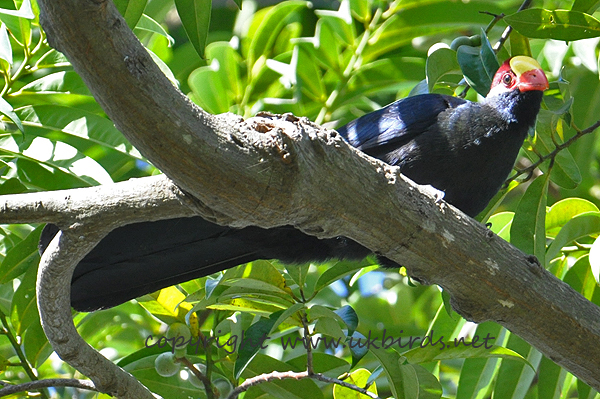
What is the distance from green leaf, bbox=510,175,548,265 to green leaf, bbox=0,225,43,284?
1.80m

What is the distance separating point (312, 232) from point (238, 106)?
2.03m

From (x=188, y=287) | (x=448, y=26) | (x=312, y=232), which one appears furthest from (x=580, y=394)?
(x=448, y=26)

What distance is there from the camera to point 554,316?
2.20 metres

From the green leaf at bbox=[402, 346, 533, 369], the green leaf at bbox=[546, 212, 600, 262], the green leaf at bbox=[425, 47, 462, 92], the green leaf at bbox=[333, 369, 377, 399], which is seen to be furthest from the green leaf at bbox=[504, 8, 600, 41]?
the green leaf at bbox=[333, 369, 377, 399]

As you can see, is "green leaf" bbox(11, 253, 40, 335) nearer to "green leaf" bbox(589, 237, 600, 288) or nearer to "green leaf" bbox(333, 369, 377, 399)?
"green leaf" bbox(333, 369, 377, 399)

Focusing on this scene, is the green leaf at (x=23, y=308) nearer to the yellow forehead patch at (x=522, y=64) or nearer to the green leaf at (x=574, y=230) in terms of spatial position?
the green leaf at (x=574, y=230)

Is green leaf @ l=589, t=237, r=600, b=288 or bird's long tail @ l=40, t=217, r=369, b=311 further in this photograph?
bird's long tail @ l=40, t=217, r=369, b=311

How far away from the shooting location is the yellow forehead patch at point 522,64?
2.81m

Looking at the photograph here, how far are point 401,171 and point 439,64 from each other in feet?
1.56

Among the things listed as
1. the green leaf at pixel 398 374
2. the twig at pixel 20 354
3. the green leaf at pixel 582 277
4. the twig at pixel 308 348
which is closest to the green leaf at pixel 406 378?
the green leaf at pixel 398 374

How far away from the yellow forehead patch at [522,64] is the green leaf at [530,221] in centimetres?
62

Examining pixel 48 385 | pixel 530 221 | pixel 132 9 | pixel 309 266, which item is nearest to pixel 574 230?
pixel 530 221

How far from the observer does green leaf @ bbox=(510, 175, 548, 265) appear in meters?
2.47

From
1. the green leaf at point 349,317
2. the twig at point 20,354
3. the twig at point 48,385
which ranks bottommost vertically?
the twig at point 20,354
